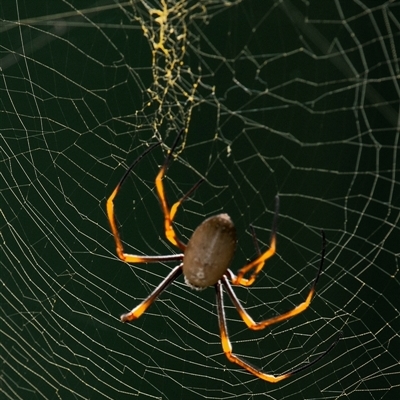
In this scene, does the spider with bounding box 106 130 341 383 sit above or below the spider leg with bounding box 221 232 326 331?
above

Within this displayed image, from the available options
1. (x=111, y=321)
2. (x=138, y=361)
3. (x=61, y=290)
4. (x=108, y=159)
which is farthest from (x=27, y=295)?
(x=108, y=159)

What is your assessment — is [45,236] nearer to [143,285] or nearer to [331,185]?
[143,285]

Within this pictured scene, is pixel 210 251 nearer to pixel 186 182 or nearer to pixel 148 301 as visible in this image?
pixel 148 301

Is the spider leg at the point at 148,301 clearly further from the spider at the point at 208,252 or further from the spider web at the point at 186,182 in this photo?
the spider web at the point at 186,182

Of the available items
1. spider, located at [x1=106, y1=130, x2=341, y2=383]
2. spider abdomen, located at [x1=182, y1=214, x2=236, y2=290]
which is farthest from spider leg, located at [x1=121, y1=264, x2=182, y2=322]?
spider abdomen, located at [x1=182, y1=214, x2=236, y2=290]

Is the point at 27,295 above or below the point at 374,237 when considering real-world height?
above

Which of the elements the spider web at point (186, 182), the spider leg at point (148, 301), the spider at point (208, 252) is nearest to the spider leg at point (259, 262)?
the spider at point (208, 252)

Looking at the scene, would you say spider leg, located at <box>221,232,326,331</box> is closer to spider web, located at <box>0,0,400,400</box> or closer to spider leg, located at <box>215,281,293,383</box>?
spider leg, located at <box>215,281,293,383</box>
